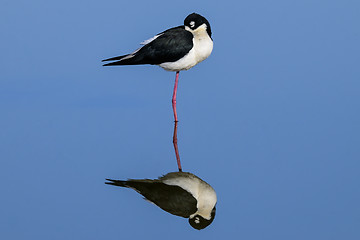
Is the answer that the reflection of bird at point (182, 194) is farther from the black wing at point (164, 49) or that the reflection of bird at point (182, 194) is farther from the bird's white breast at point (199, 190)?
the black wing at point (164, 49)

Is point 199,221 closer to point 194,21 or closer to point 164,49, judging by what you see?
Result: point 164,49

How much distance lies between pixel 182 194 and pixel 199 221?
39cm

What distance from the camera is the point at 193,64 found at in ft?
22.6

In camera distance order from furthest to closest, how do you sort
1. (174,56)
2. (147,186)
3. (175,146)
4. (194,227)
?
(174,56)
(175,146)
(147,186)
(194,227)

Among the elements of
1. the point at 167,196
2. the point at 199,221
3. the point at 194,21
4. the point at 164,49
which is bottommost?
the point at 199,221

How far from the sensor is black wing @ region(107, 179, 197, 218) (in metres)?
4.93

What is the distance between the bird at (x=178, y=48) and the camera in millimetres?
6668

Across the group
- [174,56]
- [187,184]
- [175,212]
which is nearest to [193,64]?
[174,56]

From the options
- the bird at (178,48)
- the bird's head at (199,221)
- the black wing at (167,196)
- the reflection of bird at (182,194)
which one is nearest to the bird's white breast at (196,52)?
the bird at (178,48)

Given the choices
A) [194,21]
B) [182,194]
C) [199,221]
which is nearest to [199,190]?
[182,194]

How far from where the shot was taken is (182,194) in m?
5.12

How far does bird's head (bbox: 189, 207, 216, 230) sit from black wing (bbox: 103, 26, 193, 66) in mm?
2226

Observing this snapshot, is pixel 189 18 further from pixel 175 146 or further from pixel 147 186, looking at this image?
pixel 147 186

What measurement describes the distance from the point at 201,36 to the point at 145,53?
564mm
